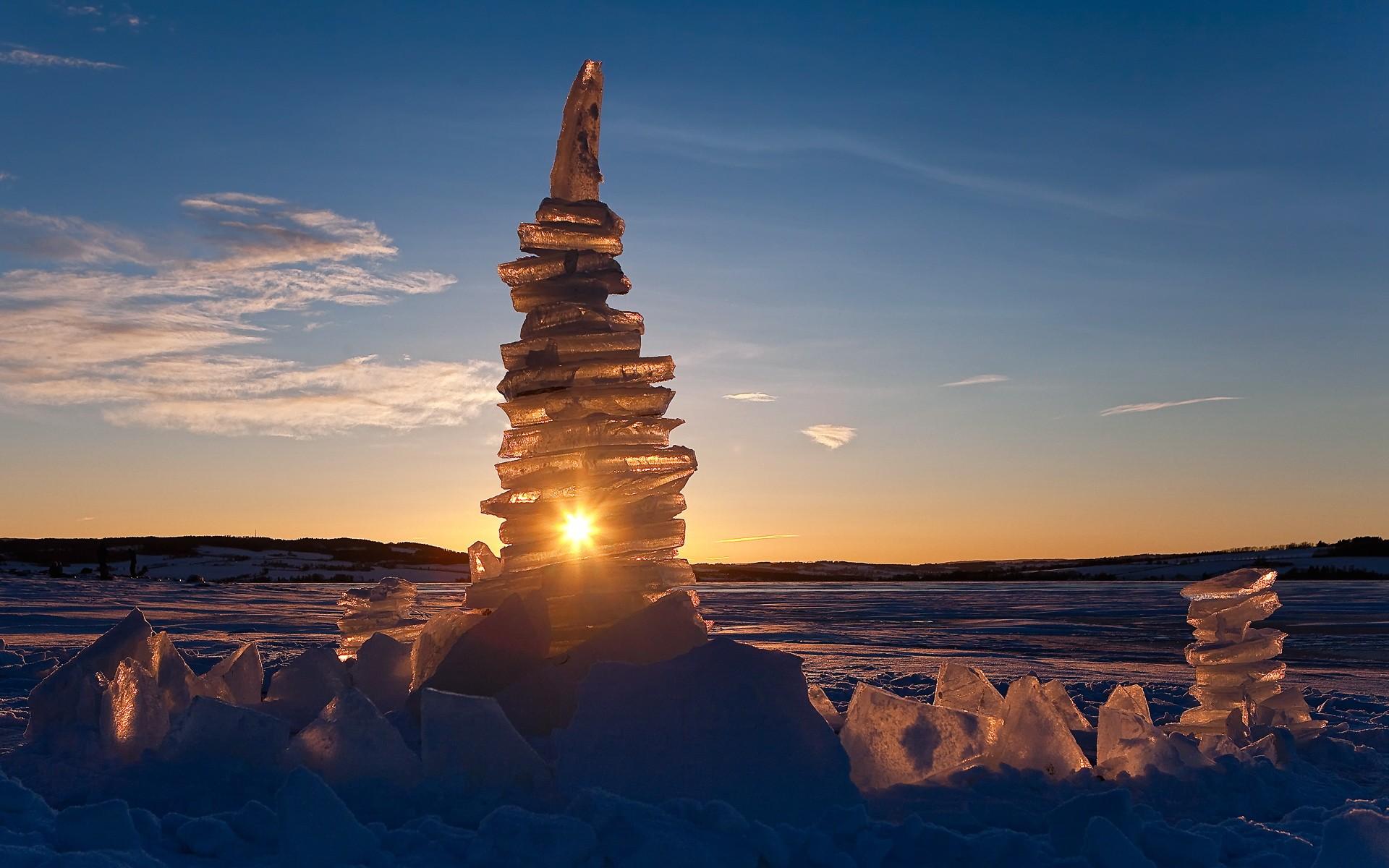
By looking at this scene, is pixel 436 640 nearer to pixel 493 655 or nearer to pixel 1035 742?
pixel 493 655

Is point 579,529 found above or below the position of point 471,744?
above

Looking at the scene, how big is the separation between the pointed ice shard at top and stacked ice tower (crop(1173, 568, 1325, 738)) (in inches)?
162

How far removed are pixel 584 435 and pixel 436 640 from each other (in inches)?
52.0

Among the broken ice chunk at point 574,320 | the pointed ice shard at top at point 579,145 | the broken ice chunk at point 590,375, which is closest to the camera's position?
the broken ice chunk at point 590,375

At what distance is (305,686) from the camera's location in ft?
18.1

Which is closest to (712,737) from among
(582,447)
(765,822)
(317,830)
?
(765,822)

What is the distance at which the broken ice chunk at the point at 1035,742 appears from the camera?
454 centimetres

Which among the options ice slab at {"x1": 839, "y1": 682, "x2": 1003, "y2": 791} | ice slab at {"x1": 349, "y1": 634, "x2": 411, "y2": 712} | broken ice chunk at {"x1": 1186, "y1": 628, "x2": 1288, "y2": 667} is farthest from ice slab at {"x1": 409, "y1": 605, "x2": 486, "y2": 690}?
broken ice chunk at {"x1": 1186, "y1": 628, "x2": 1288, "y2": 667}

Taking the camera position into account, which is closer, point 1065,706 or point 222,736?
point 222,736

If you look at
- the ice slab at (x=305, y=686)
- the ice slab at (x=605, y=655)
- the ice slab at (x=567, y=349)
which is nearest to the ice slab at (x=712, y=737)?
the ice slab at (x=605, y=655)

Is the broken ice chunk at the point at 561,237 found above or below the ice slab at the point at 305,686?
A: above

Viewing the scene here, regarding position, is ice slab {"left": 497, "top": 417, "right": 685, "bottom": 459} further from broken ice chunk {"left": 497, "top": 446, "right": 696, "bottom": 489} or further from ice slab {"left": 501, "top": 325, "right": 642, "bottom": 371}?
ice slab {"left": 501, "top": 325, "right": 642, "bottom": 371}

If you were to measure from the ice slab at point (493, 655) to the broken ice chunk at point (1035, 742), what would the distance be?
2.20 meters

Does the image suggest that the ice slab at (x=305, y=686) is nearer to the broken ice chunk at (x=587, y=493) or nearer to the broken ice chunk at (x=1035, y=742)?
the broken ice chunk at (x=587, y=493)
